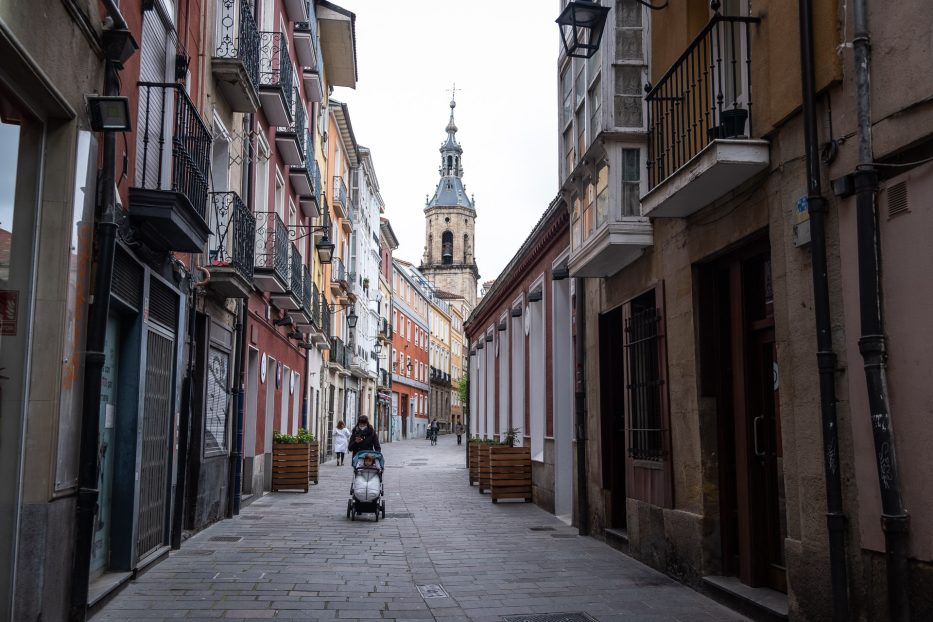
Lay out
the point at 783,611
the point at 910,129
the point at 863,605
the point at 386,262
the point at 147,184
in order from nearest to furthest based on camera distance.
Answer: the point at 910,129 < the point at 863,605 < the point at 783,611 < the point at 147,184 < the point at 386,262

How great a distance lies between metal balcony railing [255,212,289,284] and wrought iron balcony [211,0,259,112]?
318 centimetres

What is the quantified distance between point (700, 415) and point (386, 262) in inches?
2000

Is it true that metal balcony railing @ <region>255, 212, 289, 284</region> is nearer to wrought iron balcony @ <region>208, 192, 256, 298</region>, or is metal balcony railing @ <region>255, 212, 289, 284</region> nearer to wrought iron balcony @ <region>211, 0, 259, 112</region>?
wrought iron balcony @ <region>208, 192, 256, 298</region>

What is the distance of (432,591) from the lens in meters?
8.29

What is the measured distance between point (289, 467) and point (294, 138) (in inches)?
264

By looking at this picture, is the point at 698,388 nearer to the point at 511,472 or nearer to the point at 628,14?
the point at 628,14

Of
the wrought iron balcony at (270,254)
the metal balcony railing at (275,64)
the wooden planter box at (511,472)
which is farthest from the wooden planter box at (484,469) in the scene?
the metal balcony railing at (275,64)

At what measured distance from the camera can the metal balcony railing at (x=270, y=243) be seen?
16.3 m

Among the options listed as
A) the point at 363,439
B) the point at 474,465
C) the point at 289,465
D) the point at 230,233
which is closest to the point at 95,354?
the point at 230,233

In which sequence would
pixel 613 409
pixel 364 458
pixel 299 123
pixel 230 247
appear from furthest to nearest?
pixel 299 123, pixel 364 458, pixel 230 247, pixel 613 409

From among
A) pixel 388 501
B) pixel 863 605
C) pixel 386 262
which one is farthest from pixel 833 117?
pixel 386 262

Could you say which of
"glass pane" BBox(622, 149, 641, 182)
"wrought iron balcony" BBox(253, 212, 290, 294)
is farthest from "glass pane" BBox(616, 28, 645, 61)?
"wrought iron balcony" BBox(253, 212, 290, 294)

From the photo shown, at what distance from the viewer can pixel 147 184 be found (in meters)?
8.91

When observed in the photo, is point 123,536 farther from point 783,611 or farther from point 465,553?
point 783,611
